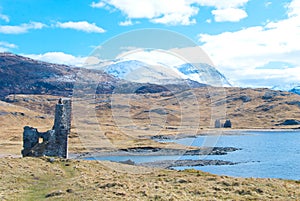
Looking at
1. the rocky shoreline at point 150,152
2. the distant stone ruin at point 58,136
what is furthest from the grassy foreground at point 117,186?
the rocky shoreline at point 150,152

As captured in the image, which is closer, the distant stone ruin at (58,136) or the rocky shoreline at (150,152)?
the distant stone ruin at (58,136)

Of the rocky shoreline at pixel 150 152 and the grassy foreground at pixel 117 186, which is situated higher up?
the grassy foreground at pixel 117 186

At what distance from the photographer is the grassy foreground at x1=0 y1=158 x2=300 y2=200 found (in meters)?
25.9

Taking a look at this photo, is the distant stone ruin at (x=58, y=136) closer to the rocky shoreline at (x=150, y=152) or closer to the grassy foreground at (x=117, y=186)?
the grassy foreground at (x=117, y=186)

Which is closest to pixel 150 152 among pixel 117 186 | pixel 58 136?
pixel 58 136

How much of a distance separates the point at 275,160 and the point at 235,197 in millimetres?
74592

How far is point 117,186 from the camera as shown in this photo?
28469 mm

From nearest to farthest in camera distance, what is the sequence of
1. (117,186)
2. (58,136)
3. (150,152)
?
(117,186) < (58,136) < (150,152)

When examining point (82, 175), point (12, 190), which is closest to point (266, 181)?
point (82, 175)

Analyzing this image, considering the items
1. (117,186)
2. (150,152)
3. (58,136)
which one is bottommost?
(150,152)

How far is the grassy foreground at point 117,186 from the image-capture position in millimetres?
25891

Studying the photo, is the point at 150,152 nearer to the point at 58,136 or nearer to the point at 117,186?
the point at 58,136

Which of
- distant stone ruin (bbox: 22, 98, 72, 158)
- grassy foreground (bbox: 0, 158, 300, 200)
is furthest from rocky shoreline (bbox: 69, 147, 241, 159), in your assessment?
grassy foreground (bbox: 0, 158, 300, 200)

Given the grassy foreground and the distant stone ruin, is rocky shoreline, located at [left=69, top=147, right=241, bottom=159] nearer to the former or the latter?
the distant stone ruin
